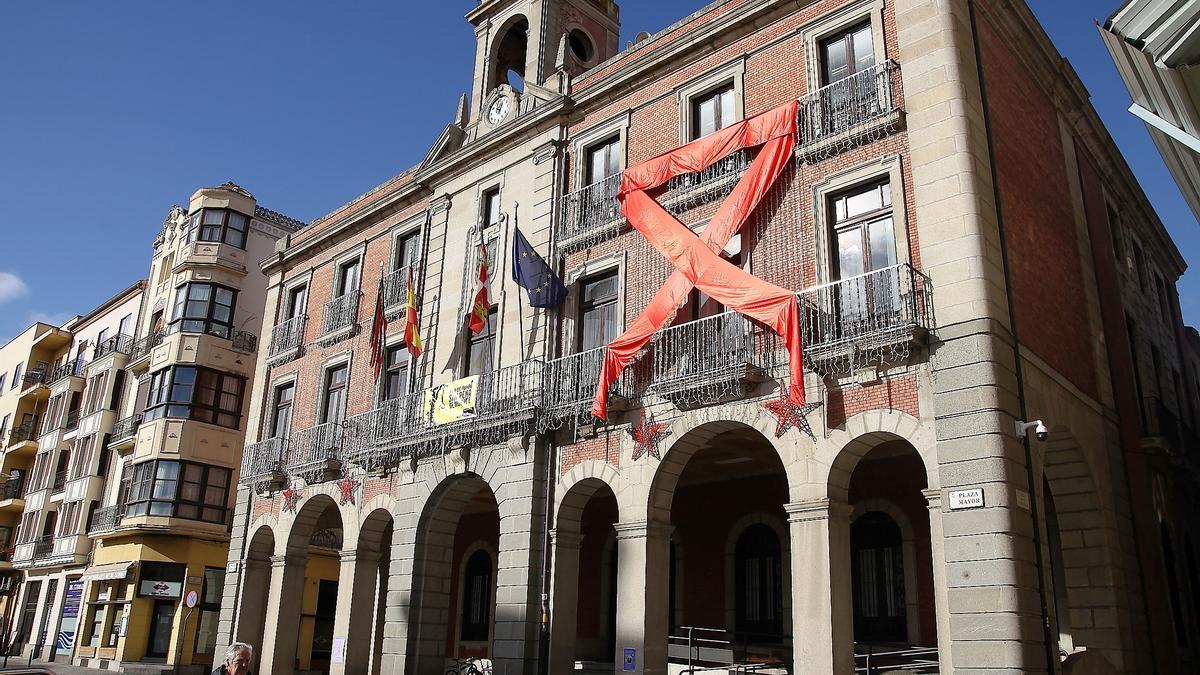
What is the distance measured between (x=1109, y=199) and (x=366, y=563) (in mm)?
19551

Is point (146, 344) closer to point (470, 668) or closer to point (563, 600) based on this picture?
point (470, 668)

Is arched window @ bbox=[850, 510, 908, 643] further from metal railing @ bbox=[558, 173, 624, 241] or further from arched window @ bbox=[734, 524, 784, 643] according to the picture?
metal railing @ bbox=[558, 173, 624, 241]

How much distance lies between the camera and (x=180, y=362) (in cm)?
3641

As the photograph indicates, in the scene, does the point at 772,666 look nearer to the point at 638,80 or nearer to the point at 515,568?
the point at 515,568

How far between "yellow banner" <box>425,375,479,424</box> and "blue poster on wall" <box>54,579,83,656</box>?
23970 mm

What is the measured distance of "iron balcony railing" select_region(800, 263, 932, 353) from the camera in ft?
46.6

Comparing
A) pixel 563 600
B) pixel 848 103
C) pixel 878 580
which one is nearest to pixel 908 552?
pixel 878 580

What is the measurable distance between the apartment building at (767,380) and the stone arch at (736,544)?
0.08 metres

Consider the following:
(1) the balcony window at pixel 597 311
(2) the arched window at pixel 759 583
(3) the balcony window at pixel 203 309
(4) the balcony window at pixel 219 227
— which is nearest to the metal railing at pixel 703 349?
(1) the balcony window at pixel 597 311

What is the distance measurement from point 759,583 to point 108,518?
27115mm

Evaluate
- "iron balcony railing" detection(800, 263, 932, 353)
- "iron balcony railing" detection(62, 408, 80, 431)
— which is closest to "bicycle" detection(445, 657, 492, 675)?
"iron balcony railing" detection(800, 263, 932, 353)

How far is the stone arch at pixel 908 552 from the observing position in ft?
58.4

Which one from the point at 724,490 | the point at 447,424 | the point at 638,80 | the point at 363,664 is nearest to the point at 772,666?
the point at 724,490

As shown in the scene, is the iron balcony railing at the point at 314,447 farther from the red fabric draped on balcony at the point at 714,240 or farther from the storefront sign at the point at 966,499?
the storefront sign at the point at 966,499
